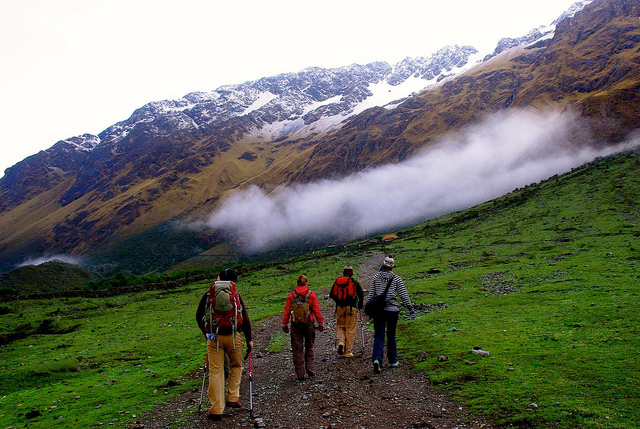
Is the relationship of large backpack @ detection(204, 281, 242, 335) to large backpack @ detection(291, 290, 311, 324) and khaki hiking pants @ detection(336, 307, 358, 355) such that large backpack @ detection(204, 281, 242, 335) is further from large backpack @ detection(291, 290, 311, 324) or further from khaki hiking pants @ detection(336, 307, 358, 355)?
khaki hiking pants @ detection(336, 307, 358, 355)

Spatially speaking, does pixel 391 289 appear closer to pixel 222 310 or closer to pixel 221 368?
pixel 222 310

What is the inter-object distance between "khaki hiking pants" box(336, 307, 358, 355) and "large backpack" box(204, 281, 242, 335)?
17.5ft

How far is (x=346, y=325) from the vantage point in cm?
1488

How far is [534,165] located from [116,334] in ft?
649

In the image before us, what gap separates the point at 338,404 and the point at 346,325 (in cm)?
459

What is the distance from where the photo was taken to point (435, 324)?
18.3 metres

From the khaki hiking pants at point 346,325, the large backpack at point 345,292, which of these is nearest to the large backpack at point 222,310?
the large backpack at point 345,292

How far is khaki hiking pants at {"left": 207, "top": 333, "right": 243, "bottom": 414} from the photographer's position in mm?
10062

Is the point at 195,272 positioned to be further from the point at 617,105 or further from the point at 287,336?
the point at 617,105

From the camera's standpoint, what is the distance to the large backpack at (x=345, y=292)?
14.6m

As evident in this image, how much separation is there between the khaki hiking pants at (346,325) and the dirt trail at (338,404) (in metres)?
0.66

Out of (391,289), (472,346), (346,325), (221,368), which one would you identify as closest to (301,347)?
(346,325)

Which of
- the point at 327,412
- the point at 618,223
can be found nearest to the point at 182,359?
the point at 327,412

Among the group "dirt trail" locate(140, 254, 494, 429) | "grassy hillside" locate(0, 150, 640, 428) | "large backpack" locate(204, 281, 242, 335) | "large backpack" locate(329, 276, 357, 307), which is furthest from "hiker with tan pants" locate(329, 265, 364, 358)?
"large backpack" locate(204, 281, 242, 335)
